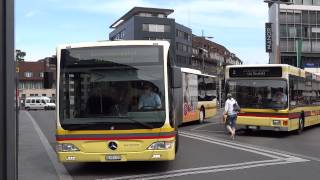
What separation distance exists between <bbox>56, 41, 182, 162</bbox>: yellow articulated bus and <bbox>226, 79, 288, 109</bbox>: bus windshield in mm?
10161

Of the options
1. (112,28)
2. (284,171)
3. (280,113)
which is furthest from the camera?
(112,28)

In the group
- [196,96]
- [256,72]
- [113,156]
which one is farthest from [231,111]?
[113,156]

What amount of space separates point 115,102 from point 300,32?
79.4m

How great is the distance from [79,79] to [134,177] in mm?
2186

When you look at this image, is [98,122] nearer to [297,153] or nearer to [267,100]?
[297,153]

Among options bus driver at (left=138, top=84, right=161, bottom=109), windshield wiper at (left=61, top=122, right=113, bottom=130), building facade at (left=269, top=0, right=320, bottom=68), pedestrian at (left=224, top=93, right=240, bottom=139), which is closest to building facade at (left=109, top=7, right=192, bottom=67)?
building facade at (left=269, top=0, right=320, bottom=68)

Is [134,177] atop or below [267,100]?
below

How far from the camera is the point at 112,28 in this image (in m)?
152

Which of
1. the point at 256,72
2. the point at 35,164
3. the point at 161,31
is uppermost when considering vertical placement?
→ the point at 161,31

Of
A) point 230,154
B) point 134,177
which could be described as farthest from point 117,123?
point 230,154

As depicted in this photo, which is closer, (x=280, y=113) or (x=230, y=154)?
→ (x=230, y=154)

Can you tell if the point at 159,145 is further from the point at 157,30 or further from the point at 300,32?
the point at 157,30

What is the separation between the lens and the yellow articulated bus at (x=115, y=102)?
11.1 m

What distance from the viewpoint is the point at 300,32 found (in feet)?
286
